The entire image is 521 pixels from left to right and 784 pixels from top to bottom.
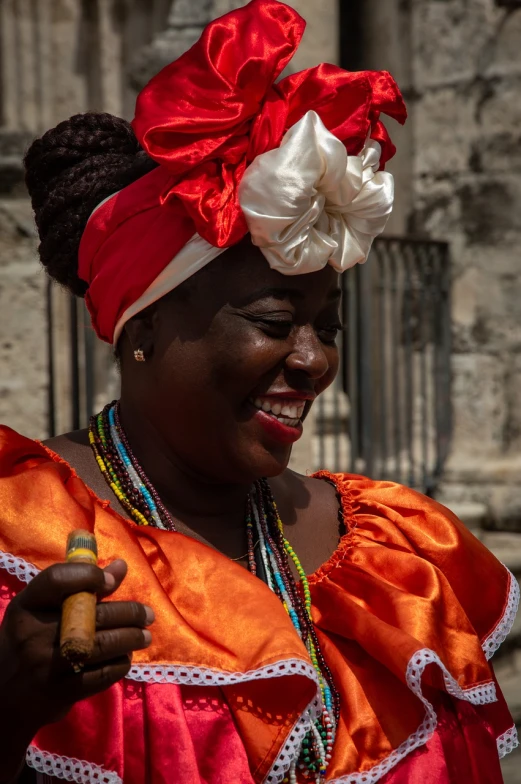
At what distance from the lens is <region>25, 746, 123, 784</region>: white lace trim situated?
1655 millimetres

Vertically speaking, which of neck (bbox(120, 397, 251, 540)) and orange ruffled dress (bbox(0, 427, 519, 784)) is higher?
neck (bbox(120, 397, 251, 540))

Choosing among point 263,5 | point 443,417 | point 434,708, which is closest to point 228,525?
point 434,708

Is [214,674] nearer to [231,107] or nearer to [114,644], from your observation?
[114,644]

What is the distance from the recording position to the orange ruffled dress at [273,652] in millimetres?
1713

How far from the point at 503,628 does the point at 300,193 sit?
3.37 ft

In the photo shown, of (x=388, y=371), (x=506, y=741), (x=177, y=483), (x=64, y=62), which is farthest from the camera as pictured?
(x=388, y=371)

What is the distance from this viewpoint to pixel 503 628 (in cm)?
224

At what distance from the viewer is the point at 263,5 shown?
6.51 ft

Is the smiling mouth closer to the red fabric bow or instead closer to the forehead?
the forehead

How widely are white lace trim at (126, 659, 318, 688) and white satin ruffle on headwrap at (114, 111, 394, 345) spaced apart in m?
0.67

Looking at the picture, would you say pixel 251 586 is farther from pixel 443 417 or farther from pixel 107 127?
pixel 443 417

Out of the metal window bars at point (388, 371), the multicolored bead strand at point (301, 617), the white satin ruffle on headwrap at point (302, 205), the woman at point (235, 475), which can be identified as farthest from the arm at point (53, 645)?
the metal window bars at point (388, 371)

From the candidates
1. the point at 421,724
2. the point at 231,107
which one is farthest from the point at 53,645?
the point at 231,107

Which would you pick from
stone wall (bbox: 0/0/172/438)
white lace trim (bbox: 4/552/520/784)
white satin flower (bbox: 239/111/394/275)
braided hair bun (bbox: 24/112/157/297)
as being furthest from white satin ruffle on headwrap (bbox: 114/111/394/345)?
stone wall (bbox: 0/0/172/438)
